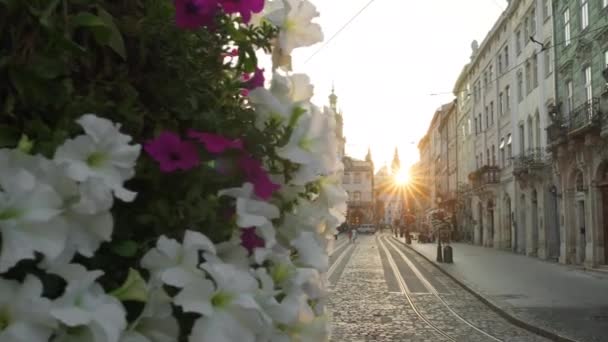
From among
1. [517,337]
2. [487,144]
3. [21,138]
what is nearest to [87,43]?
[21,138]

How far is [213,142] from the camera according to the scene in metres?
1.18

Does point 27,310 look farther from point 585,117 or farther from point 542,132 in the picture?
point 542,132

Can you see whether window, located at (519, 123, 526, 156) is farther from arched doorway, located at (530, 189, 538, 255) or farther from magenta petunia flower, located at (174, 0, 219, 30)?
magenta petunia flower, located at (174, 0, 219, 30)

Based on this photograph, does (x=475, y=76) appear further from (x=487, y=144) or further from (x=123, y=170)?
(x=123, y=170)

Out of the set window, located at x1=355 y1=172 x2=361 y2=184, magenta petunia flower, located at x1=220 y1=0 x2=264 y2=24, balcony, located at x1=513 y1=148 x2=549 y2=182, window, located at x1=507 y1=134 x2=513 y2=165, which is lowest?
magenta petunia flower, located at x1=220 y1=0 x2=264 y2=24

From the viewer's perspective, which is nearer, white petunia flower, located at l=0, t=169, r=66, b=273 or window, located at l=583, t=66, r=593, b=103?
white petunia flower, located at l=0, t=169, r=66, b=273

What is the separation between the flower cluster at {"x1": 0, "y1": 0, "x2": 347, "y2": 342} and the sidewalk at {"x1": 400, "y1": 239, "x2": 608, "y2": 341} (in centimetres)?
905

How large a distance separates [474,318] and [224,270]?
11466 millimetres

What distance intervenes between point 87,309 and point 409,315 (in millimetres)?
11382

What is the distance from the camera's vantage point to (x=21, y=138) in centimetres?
102

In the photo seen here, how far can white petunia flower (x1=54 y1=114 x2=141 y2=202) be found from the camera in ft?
3.24

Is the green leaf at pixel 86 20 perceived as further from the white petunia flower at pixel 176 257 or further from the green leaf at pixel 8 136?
the white petunia flower at pixel 176 257

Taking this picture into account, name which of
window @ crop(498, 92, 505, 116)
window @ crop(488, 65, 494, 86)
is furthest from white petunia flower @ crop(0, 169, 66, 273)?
window @ crop(488, 65, 494, 86)

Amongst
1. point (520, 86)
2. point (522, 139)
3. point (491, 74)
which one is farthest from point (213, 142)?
point (491, 74)
